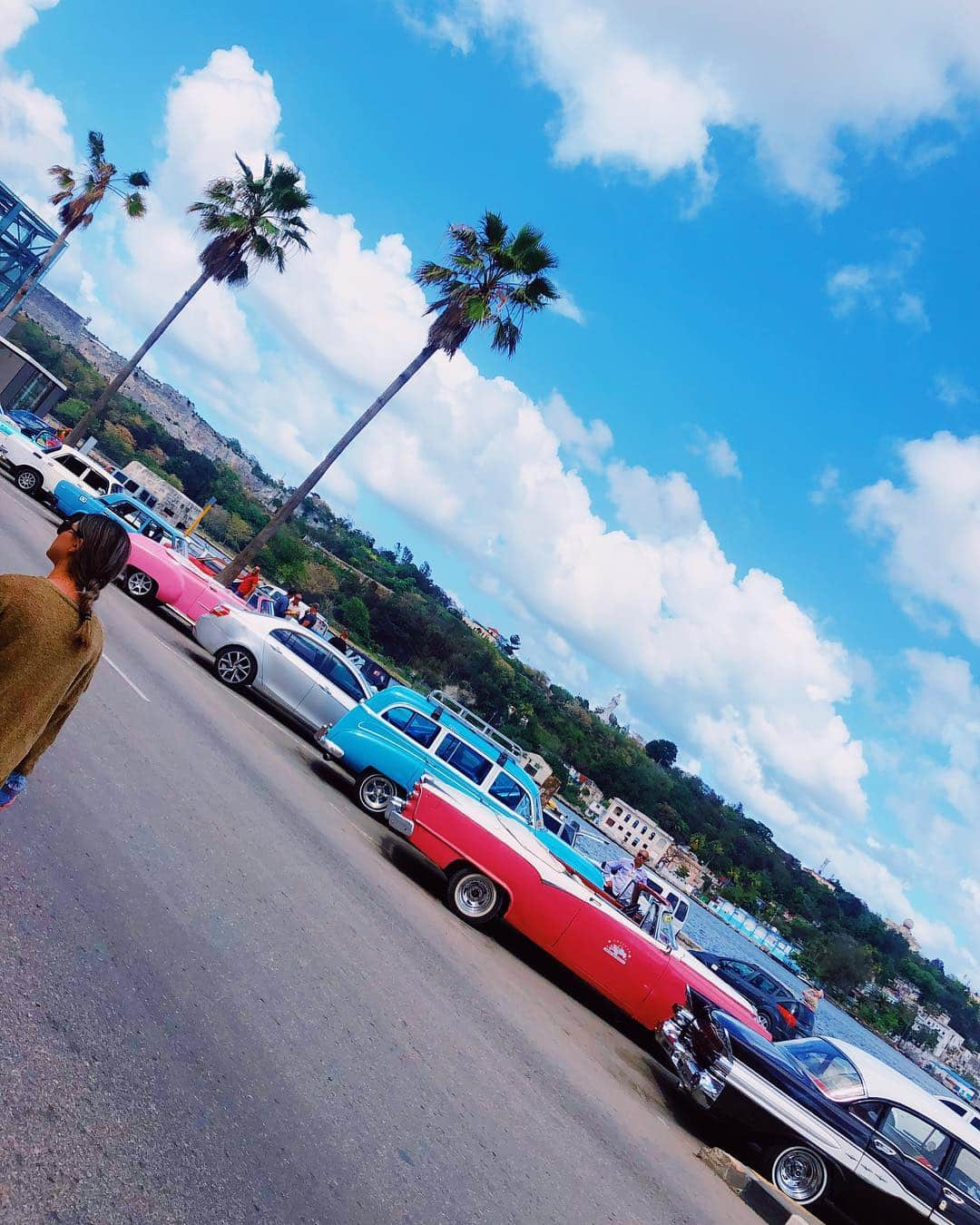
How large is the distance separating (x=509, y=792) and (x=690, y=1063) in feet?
16.4

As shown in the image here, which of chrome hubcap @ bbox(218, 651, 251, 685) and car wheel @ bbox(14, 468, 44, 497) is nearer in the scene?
chrome hubcap @ bbox(218, 651, 251, 685)

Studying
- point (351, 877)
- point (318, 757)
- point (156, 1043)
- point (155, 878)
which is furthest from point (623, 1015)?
point (156, 1043)

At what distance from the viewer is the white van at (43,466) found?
19.9 m

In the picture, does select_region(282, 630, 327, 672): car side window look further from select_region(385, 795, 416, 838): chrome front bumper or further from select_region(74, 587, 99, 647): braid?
select_region(74, 587, 99, 647): braid

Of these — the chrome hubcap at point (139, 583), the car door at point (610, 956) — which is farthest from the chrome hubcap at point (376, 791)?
the chrome hubcap at point (139, 583)

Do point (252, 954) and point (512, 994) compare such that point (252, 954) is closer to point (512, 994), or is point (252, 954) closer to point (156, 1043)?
point (156, 1043)

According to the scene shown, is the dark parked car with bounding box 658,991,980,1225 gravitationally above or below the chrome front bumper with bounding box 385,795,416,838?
above

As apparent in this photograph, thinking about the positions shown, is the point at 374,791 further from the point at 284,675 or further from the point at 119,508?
the point at 119,508

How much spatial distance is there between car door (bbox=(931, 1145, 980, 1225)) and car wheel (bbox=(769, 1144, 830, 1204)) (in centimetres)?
104

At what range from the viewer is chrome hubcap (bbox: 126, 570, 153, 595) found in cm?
1487

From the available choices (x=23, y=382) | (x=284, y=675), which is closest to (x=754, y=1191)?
(x=284, y=675)

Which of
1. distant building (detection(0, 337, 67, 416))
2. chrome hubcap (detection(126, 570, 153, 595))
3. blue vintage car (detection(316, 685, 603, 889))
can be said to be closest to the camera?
blue vintage car (detection(316, 685, 603, 889))

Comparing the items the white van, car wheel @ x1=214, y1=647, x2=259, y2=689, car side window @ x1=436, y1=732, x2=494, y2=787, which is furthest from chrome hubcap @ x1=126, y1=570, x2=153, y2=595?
car side window @ x1=436, y1=732, x2=494, y2=787

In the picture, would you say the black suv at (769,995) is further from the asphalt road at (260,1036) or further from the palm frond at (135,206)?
the palm frond at (135,206)
